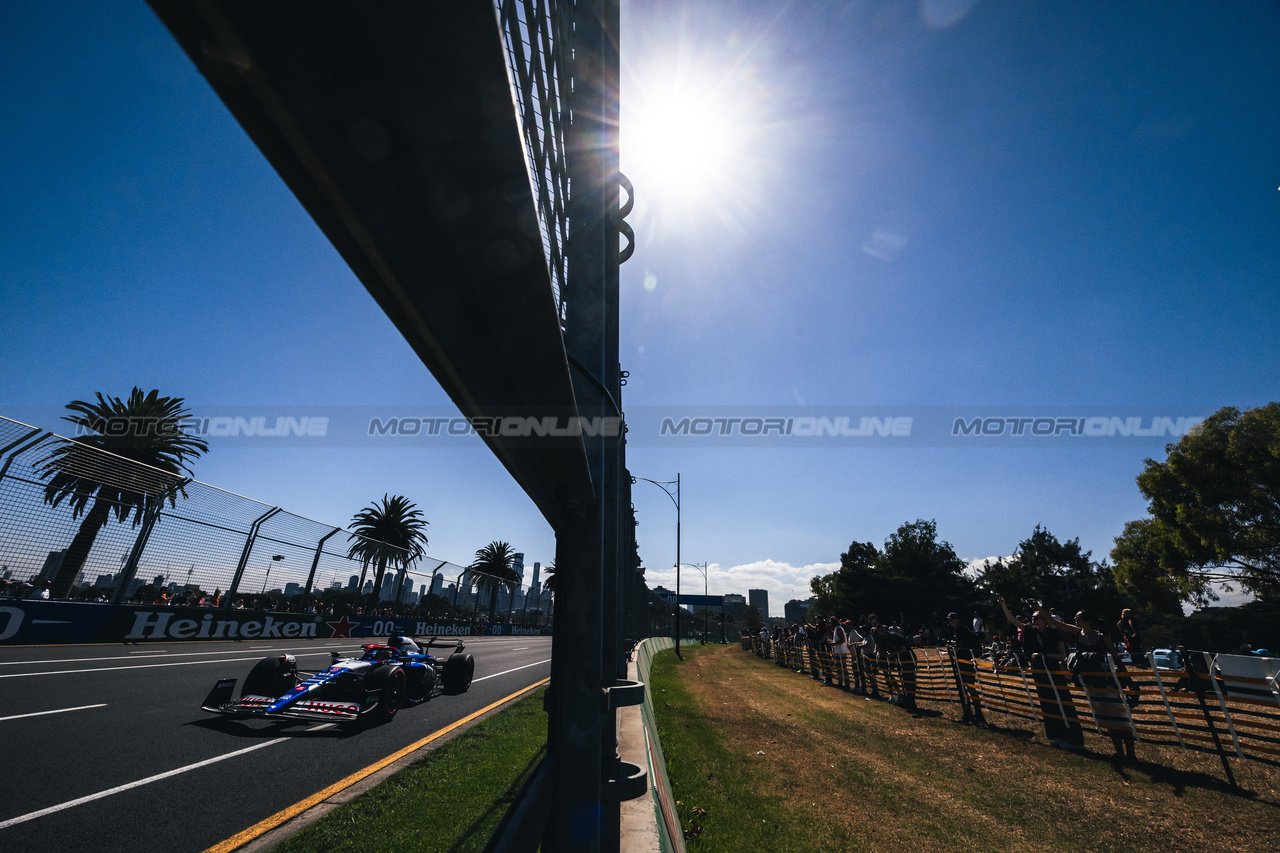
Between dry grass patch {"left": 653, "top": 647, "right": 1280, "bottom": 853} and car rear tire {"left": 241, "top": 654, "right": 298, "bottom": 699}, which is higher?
car rear tire {"left": 241, "top": 654, "right": 298, "bottom": 699}

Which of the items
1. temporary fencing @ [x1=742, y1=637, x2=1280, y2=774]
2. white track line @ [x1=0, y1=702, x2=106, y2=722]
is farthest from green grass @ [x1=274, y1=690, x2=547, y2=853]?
temporary fencing @ [x1=742, y1=637, x2=1280, y2=774]

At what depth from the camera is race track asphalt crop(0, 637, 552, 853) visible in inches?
143

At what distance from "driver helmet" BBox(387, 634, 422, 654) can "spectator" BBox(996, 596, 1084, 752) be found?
915 cm

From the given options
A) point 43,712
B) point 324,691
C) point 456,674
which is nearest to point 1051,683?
point 456,674

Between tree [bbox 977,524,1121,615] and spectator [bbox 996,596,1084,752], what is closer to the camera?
spectator [bbox 996,596,1084,752]

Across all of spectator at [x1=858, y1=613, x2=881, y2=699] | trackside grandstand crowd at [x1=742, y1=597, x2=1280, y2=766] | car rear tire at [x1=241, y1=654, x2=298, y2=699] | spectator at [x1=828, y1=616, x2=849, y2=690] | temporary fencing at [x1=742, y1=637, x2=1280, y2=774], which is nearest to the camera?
temporary fencing at [x1=742, y1=637, x2=1280, y2=774]

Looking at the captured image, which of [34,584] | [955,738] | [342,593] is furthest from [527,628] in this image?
[955,738]

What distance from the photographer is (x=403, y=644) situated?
8.77 metres

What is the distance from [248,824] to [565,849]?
3688 millimetres

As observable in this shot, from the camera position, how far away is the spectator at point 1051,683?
738 cm

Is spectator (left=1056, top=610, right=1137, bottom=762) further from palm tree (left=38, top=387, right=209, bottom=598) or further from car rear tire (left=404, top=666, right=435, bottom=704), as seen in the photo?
palm tree (left=38, top=387, right=209, bottom=598)

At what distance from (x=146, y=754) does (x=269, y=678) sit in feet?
6.52

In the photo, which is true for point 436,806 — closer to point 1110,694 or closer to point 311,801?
point 311,801

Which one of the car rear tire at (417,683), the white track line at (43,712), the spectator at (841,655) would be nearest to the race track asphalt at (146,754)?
the white track line at (43,712)
